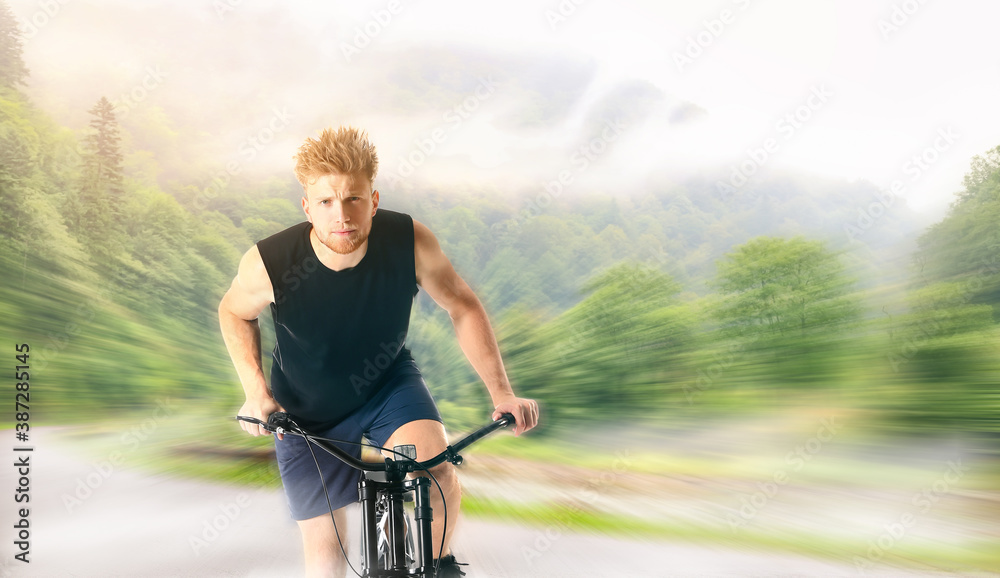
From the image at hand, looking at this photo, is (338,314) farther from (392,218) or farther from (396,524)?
(396,524)

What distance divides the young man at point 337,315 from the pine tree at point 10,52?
55.4 inches

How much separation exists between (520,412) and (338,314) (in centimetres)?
67

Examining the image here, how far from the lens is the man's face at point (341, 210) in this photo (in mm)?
1892

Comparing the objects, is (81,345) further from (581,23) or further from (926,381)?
(926,381)

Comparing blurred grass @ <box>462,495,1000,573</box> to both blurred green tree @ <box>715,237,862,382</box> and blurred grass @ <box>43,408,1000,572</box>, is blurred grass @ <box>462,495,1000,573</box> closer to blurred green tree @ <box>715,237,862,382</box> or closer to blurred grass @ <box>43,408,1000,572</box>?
blurred grass @ <box>43,408,1000,572</box>

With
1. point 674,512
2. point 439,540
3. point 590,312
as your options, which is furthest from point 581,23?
point 439,540

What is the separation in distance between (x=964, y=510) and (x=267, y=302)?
2.39 meters

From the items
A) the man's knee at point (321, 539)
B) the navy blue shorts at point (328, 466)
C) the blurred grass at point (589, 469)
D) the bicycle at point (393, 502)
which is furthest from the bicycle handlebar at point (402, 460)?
the blurred grass at point (589, 469)

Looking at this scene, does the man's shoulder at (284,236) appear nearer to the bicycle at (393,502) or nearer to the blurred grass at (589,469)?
the bicycle at (393,502)

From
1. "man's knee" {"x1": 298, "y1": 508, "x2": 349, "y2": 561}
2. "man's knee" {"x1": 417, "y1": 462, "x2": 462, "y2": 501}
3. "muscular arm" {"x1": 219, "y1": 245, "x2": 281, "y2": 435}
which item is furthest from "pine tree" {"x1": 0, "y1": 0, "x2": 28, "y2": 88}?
"man's knee" {"x1": 417, "y1": 462, "x2": 462, "y2": 501}

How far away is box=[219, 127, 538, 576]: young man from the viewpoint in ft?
6.22

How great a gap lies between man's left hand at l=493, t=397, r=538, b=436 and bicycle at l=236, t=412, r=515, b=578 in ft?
0.07

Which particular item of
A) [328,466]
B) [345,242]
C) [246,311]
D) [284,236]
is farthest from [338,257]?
[328,466]

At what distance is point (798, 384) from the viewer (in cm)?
285
